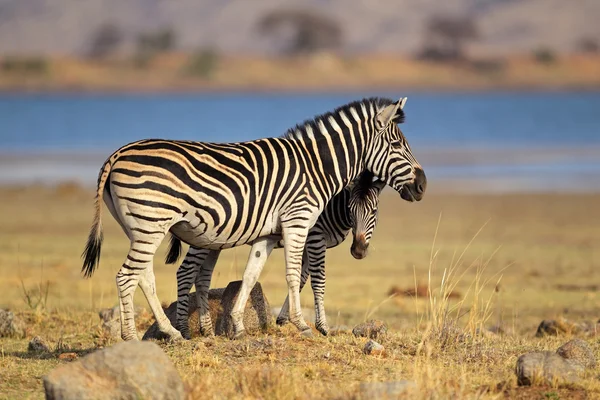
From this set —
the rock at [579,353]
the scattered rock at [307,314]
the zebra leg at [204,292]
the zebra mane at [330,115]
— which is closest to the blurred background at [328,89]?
the scattered rock at [307,314]

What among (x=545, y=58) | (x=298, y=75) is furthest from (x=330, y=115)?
(x=545, y=58)

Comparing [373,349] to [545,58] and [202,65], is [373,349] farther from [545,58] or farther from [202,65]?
[545,58]

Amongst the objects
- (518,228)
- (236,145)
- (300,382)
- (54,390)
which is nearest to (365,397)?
(300,382)

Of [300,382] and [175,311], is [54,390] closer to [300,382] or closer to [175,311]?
[300,382]

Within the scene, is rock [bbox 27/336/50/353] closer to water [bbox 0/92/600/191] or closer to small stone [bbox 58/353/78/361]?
small stone [bbox 58/353/78/361]

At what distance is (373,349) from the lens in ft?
29.2

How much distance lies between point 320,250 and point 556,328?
2.98m

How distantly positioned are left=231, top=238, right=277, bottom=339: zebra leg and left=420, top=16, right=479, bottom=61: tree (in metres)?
102

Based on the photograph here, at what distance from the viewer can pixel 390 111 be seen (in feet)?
31.7

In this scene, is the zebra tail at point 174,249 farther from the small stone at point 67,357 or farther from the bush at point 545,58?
the bush at point 545,58

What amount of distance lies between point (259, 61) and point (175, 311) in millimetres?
95292

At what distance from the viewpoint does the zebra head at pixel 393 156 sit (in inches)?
382

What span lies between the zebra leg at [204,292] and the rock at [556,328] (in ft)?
12.5

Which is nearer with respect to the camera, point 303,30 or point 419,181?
point 419,181
